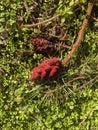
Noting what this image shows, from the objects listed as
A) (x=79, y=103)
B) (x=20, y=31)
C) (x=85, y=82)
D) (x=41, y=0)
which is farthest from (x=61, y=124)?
(x=41, y=0)

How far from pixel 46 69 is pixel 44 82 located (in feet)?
0.49

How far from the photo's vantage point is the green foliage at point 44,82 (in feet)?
9.14

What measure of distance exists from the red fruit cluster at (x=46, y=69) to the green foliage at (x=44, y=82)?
9 centimetres

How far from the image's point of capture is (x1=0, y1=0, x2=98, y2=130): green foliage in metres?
2.79

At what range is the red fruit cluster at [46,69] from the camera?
2665 mm

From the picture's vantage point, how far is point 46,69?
2658 mm

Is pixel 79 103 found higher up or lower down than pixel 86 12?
lower down

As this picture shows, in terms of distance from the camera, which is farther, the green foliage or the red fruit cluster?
the green foliage

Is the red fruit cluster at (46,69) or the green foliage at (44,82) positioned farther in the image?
the green foliage at (44,82)

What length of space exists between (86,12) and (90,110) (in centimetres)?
82

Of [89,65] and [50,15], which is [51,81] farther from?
[50,15]

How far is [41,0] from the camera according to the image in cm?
284

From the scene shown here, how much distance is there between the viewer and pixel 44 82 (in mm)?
2758

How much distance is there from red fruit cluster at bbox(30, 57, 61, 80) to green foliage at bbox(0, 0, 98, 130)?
87mm
